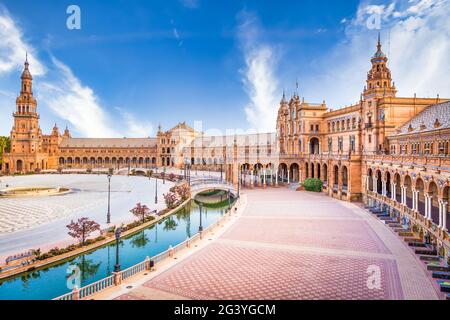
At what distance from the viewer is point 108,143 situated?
122 meters

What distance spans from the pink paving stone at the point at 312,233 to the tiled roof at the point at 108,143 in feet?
309

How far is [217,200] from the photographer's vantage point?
6100 centimetres

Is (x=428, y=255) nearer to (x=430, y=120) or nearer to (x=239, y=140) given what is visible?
(x=430, y=120)

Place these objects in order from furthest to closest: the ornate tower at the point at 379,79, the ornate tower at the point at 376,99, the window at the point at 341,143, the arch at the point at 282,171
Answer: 1. the arch at the point at 282,171
2. the window at the point at 341,143
3. the ornate tower at the point at 379,79
4. the ornate tower at the point at 376,99

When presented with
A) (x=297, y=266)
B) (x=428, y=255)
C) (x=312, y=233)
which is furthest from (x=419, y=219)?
(x=297, y=266)

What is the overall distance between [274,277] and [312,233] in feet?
37.0

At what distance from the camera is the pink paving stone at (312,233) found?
2500 centimetres

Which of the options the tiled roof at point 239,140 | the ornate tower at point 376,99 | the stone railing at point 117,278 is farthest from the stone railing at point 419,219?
the tiled roof at point 239,140

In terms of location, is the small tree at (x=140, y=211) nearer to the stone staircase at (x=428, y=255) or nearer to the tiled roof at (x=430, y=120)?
the stone staircase at (x=428, y=255)

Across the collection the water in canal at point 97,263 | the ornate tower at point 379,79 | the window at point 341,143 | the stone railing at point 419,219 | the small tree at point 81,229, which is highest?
the ornate tower at point 379,79

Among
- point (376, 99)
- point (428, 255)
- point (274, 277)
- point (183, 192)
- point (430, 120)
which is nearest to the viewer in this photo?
point (274, 277)

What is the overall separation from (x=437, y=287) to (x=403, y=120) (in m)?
37.8

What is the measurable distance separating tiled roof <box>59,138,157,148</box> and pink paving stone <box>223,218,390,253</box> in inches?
3709

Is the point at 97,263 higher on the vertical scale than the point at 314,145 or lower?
lower
